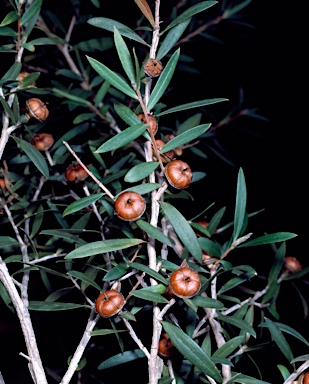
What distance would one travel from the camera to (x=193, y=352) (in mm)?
615

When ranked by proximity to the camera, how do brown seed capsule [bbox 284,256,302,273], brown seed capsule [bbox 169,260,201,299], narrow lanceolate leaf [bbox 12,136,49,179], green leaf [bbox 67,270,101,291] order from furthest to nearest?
brown seed capsule [bbox 284,256,302,273], narrow lanceolate leaf [bbox 12,136,49,179], green leaf [bbox 67,270,101,291], brown seed capsule [bbox 169,260,201,299]

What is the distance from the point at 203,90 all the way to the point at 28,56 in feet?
1.84

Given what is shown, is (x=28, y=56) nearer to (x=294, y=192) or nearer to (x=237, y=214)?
(x=237, y=214)

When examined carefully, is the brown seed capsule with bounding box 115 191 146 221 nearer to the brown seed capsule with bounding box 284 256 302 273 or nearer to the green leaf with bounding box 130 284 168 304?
the green leaf with bounding box 130 284 168 304

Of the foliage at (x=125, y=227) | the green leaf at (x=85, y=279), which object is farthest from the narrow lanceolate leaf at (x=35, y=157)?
the green leaf at (x=85, y=279)

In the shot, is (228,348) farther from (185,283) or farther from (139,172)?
(139,172)

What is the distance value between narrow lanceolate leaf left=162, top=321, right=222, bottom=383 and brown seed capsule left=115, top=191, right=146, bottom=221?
0.14 metres

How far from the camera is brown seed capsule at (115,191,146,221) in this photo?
0.62m

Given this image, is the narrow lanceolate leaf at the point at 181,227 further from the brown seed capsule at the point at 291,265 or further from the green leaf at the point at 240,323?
the brown seed capsule at the point at 291,265

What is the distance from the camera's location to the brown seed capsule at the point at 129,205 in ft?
2.04

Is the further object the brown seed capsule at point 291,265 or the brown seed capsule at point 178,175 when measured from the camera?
the brown seed capsule at point 291,265

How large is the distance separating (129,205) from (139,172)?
5cm

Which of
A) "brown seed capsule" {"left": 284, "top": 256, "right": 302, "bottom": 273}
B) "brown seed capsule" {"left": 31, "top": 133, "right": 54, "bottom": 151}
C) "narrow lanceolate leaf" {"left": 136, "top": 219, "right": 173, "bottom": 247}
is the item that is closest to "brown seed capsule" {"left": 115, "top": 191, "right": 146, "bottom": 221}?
"narrow lanceolate leaf" {"left": 136, "top": 219, "right": 173, "bottom": 247}

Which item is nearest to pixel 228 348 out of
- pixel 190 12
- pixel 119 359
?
pixel 119 359
